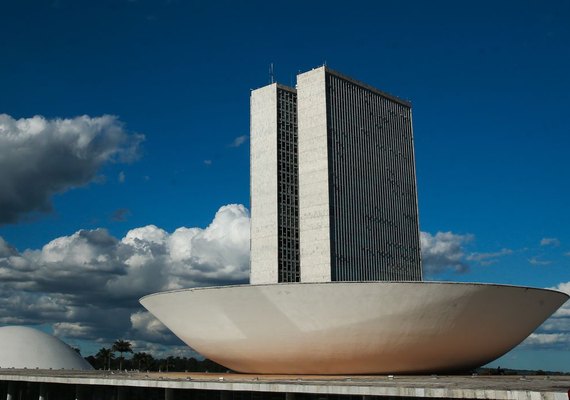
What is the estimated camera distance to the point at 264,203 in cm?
8812

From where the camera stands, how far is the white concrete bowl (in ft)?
119

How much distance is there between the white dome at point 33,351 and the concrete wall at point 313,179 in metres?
30.7

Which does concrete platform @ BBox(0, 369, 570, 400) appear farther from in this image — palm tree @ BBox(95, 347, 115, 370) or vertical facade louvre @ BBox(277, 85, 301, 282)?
palm tree @ BBox(95, 347, 115, 370)

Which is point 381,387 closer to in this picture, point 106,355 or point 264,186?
point 264,186

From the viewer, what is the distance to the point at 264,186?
291 ft

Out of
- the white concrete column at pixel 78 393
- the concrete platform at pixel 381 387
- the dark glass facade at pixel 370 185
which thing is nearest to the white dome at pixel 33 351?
the white concrete column at pixel 78 393

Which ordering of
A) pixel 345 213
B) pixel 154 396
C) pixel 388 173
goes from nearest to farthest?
pixel 154 396
pixel 345 213
pixel 388 173

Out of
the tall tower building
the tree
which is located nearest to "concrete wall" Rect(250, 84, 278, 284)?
the tall tower building

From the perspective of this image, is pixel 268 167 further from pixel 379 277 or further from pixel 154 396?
pixel 154 396

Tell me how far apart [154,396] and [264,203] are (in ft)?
164

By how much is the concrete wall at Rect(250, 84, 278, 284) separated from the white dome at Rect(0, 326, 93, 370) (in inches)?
984

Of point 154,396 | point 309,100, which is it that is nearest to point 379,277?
point 309,100

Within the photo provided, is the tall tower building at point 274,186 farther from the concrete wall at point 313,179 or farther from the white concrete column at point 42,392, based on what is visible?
the white concrete column at point 42,392

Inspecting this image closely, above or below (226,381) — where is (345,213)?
above
